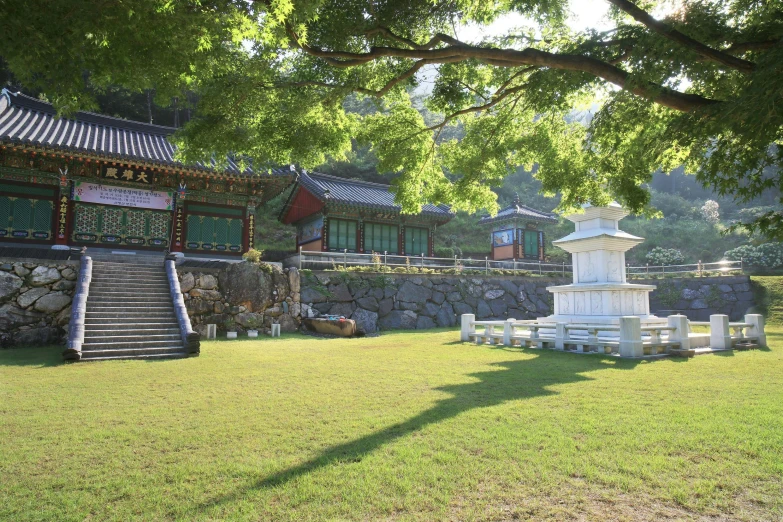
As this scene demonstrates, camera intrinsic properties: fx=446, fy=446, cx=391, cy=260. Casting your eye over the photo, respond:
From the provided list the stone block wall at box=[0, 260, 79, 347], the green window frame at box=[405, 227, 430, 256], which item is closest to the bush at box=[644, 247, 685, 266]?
the green window frame at box=[405, 227, 430, 256]

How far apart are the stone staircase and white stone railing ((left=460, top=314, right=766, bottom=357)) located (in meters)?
8.57

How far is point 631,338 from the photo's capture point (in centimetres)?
995

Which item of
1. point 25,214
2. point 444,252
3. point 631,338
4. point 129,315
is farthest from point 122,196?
point 444,252

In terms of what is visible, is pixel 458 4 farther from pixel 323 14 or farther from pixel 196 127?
pixel 196 127

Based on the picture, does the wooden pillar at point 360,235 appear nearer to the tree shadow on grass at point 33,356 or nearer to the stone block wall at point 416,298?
the stone block wall at point 416,298

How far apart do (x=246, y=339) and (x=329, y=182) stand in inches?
573

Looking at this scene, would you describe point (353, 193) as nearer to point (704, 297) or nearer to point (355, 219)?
point (355, 219)

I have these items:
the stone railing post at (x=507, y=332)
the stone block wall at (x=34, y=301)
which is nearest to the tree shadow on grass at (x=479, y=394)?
the stone railing post at (x=507, y=332)

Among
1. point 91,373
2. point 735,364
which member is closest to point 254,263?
point 91,373

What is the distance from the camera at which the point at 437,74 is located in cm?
818

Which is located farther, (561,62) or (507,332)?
(507,332)

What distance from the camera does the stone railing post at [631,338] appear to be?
32.4 feet

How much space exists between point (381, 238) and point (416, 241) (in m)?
2.35

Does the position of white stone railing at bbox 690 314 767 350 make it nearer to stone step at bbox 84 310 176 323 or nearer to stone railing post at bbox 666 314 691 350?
stone railing post at bbox 666 314 691 350
